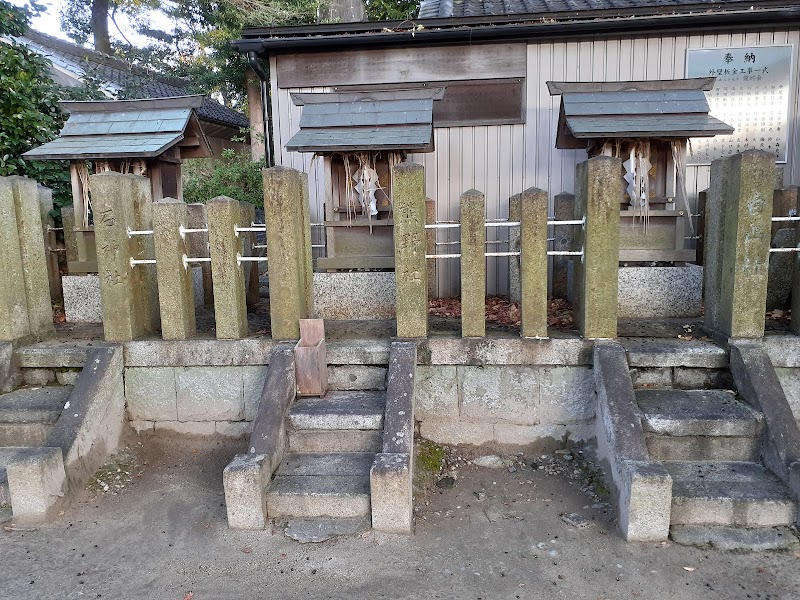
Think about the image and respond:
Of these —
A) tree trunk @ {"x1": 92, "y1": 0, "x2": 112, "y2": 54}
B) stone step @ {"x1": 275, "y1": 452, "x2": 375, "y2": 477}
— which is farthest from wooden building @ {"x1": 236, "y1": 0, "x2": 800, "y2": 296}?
tree trunk @ {"x1": 92, "y1": 0, "x2": 112, "y2": 54}

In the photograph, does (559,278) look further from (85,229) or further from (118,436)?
(85,229)

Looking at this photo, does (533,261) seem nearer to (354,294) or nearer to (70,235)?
(354,294)

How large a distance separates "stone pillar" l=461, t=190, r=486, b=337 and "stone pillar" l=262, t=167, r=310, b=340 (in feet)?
5.44

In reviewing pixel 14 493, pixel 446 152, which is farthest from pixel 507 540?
pixel 446 152

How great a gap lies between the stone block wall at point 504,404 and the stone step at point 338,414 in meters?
0.63

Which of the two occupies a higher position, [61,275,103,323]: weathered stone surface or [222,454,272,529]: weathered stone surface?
[61,275,103,323]: weathered stone surface

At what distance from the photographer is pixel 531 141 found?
8.68m

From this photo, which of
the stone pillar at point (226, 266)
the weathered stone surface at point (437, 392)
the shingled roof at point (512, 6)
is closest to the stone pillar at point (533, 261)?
the weathered stone surface at point (437, 392)

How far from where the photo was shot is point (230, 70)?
54.1ft

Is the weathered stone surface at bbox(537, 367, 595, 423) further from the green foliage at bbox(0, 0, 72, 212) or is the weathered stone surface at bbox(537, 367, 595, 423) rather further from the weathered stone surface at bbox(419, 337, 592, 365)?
the green foliage at bbox(0, 0, 72, 212)

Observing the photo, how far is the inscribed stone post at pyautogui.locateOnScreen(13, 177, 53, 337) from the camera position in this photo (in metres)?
5.88

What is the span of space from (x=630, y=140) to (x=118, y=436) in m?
6.49

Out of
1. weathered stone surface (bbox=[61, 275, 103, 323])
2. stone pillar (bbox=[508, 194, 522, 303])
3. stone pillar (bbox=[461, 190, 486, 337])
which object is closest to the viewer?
stone pillar (bbox=[461, 190, 486, 337])

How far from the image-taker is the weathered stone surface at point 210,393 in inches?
223
